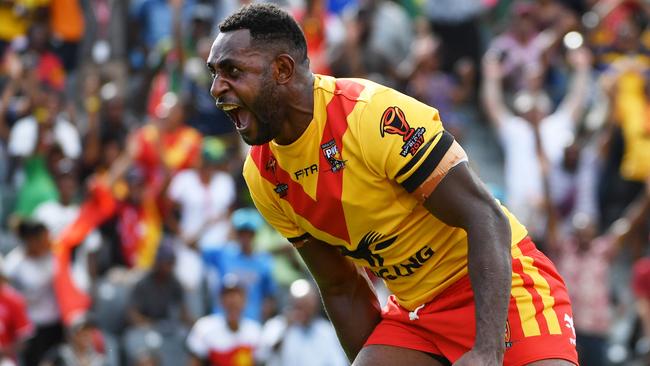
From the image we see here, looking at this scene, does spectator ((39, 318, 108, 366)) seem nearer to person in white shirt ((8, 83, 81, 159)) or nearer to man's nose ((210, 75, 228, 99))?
person in white shirt ((8, 83, 81, 159))

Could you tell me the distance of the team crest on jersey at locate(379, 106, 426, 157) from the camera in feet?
16.3

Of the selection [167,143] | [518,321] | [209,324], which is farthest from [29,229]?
[518,321]

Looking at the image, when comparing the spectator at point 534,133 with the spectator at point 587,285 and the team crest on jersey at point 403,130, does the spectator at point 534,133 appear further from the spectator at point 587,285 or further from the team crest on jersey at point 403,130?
the team crest on jersey at point 403,130

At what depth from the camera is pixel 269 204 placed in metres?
5.52

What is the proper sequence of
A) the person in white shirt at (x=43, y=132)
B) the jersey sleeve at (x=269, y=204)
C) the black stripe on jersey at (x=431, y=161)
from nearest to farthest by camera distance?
1. the black stripe on jersey at (x=431, y=161)
2. the jersey sleeve at (x=269, y=204)
3. the person in white shirt at (x=43, y=132)

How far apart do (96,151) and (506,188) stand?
4212 mm

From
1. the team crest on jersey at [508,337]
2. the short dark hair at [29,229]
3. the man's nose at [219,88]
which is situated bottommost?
the short dark hair at [29,229]

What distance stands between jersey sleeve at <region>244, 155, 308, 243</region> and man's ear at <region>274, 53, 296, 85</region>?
478 mm

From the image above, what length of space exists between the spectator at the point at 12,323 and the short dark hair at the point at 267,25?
6.11m

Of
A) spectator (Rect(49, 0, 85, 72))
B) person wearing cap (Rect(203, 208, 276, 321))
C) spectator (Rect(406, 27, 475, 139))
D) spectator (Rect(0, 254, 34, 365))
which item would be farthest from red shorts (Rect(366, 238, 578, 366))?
spectator (Rect(49, 0, 85, 72))

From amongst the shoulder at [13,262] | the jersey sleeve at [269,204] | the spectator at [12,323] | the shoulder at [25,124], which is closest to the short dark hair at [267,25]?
the jersey sleeve at [269,204]

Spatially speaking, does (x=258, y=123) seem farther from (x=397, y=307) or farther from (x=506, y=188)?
(x=506, y=188)

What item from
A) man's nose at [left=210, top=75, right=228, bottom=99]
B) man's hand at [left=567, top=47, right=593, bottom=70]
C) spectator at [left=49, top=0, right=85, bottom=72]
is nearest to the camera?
man's nose at [left=210, top=75, right=228, bottom=99]

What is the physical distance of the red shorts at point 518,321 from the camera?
524cm
